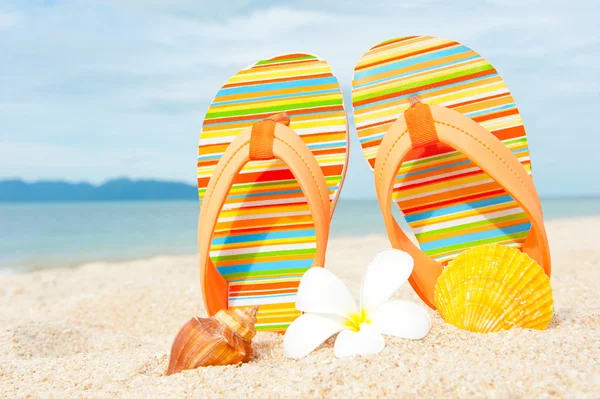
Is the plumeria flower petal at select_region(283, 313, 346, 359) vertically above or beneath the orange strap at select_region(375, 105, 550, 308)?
beneath

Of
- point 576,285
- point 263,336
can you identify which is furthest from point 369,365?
point 576,285

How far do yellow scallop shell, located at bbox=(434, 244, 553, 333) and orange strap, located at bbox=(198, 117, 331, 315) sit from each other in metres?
0.45

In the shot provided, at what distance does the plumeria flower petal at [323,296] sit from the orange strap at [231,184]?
→ 0.18 meters

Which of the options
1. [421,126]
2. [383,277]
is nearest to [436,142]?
[421,126]

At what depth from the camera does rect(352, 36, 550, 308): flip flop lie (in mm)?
1821

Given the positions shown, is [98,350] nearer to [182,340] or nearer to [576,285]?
[182,340]

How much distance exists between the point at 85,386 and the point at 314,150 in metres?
1.19

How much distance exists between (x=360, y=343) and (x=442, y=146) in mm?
1022

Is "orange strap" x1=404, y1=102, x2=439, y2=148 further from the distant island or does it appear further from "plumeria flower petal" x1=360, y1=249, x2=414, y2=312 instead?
the distant island

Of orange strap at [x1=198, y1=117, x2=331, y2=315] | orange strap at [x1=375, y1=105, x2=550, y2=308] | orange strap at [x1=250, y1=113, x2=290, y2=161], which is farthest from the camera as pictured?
orange strap at [x1=250, y1=113, x2=290, y2=161]

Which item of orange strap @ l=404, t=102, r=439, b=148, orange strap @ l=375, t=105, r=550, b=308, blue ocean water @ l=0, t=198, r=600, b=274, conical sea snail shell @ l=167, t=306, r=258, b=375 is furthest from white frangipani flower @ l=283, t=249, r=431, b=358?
blue ocean water @ l=0, t=198, r=600, b=274

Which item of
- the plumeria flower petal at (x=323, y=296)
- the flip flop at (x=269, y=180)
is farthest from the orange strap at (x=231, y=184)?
the plumeria flower petal at (x=323, y=296)

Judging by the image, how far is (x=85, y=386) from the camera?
1467mm

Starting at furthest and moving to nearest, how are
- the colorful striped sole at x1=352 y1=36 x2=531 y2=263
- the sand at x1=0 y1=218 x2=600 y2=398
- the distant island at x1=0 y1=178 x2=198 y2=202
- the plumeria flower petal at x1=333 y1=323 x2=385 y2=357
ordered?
the distant island at x1=0 y1=178 x2=198 y2=202, the colorful striped sole at x1=352 y1=36 x2=531 y2=263, the plumeria flower petal at x1=333 y1=323 x2=385 y2=357, the sand at x1=0 y1=218 x2=600 y2=398
